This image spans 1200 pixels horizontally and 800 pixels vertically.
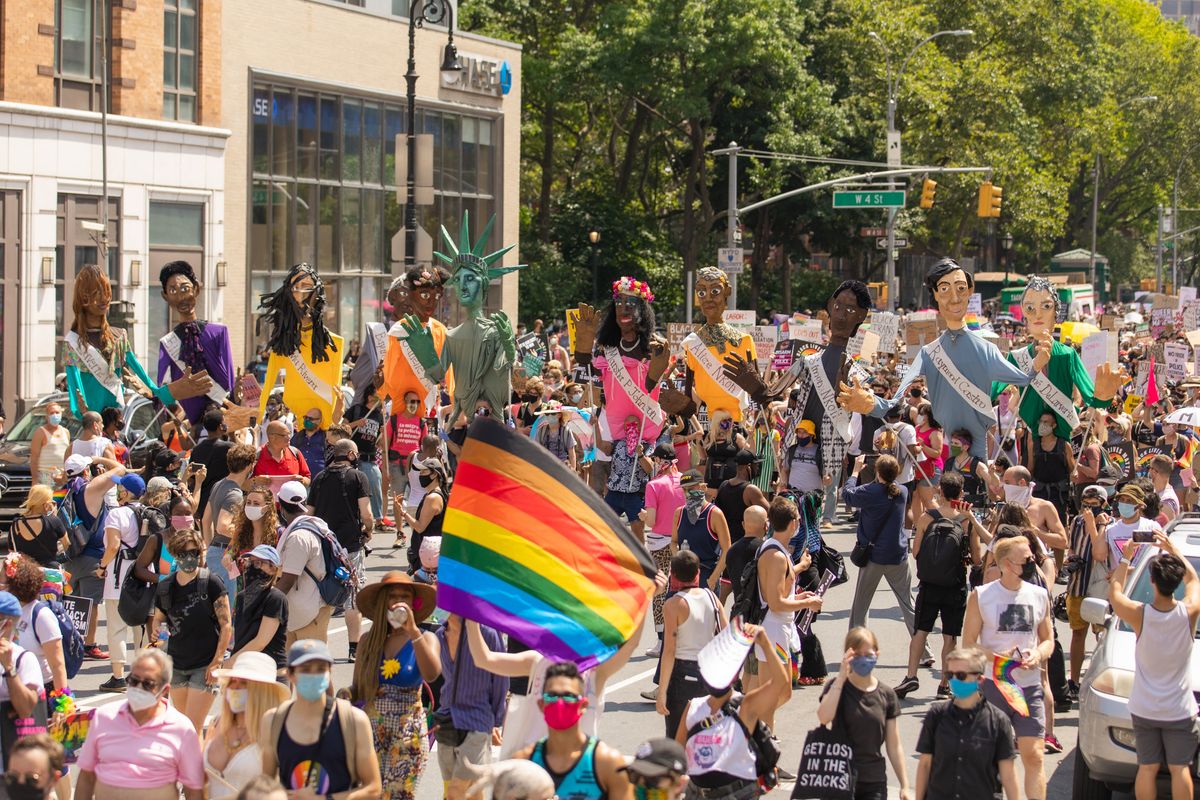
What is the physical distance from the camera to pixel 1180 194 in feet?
273

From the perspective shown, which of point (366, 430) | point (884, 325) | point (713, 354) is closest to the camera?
point (713, 354)

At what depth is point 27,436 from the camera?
1877 cm

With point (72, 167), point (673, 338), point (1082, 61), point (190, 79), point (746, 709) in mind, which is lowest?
point (746, 709)

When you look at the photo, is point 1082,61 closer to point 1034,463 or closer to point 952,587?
Answer: point 1034,463

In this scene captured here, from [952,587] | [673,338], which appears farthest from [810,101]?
[952,587]

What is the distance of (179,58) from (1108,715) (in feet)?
88.9

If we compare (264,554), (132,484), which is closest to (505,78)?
(132,484)

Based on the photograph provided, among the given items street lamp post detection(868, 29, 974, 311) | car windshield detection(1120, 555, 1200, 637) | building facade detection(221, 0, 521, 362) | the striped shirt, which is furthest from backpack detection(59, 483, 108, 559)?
street lamp post detection(868, 29, 974, 311)

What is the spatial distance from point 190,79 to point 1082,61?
39.3 m

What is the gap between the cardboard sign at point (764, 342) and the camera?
65.5ft

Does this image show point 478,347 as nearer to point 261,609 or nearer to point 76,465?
point 76,465

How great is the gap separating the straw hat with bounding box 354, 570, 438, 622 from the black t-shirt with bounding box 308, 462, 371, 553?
4.14m

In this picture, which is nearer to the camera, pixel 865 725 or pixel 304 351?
pixel 865 725

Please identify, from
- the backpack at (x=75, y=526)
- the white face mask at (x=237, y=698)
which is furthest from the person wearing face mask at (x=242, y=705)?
the backpack at (x=75, y=526)
